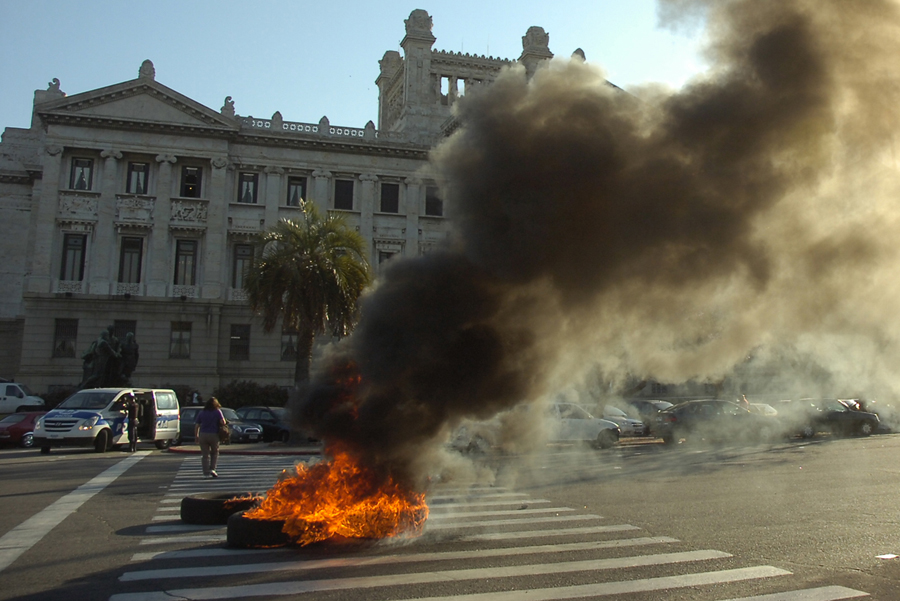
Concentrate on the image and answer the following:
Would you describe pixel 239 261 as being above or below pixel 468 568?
above

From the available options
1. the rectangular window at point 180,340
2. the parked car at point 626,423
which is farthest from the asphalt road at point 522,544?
the rectangular window at point 180,340

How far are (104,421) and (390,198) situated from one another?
2531 centimetres

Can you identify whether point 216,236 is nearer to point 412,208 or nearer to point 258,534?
point 412,208

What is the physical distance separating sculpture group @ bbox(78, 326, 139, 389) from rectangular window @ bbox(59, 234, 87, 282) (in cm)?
1242

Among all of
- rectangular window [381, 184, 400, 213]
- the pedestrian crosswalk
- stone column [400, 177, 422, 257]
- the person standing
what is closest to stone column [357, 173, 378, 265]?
rectangular window [381, 184, 400, 213]

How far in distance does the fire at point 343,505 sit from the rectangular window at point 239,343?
3222 cm

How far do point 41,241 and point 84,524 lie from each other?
32.8m

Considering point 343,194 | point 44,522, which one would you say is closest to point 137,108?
point 343,194

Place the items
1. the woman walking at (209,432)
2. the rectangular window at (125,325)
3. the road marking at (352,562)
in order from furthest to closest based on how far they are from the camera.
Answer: the rectangular window at (125,325) → the woman walking at (209,432) → the road marking at (352,562)

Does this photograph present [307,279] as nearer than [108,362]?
Yes

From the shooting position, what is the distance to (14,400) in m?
27.0

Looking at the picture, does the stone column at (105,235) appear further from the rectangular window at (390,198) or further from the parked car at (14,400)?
the rectangular window at (390,198)

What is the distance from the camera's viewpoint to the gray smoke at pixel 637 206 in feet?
25.6

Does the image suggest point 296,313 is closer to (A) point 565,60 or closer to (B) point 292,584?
(A) point 565,60
